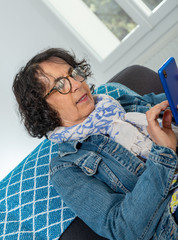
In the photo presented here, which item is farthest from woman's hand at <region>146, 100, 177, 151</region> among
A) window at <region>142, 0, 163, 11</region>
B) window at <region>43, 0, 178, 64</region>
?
window at <region>142, 0, 163, 11</region>

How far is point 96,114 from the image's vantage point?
1403 mm

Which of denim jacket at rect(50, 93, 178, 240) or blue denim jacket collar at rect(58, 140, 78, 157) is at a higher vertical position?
blue denim jacket collar at rect(58, 140, 78, 157)

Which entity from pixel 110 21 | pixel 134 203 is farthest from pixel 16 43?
pixel 134 203

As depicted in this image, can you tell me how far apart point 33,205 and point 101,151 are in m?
0.39

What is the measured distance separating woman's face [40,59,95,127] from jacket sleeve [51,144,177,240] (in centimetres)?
36

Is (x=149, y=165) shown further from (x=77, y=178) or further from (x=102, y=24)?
(x=102, y=24)

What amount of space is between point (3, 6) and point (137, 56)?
4.05 feet

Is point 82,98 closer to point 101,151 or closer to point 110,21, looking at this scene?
point 101,151

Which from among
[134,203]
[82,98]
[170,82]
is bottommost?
[134,203]

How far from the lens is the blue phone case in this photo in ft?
3.25

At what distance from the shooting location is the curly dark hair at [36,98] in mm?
1414

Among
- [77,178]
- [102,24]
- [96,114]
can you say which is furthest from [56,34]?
[77,178]

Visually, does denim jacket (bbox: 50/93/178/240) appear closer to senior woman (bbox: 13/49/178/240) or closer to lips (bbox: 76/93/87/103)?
senior woman (bbox: 13/49/178/240)

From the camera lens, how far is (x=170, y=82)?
1040mm
